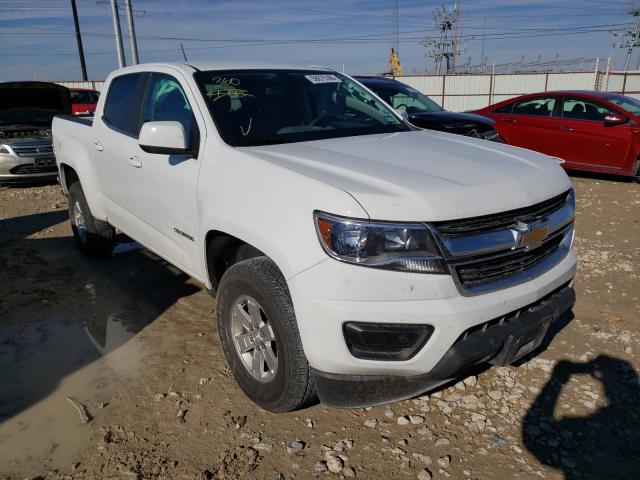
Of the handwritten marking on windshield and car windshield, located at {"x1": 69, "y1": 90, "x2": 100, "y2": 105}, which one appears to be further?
car windshield, located at {"x1": 69, "y1": 90, "x2": 100, "y2": 105}

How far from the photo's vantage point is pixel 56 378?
321 cm

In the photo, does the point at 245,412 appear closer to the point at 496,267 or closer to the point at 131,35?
the point at 496,267

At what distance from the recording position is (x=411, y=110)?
8.59 meters

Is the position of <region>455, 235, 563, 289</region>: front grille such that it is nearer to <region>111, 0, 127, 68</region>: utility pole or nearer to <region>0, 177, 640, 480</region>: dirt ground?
<region>0, 177, 640, 480</region>: dirt ground

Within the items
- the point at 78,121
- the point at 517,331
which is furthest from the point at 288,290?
the point at 78,121

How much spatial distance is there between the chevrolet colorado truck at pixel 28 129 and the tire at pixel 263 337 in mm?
7560

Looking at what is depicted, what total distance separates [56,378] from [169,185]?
1383 mm

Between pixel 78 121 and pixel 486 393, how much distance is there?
4.43 m

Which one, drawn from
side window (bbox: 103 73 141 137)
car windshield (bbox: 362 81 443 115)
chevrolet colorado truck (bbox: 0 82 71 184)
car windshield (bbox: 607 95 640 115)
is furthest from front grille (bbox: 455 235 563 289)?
chevrolet colorado truck (bbox: 0 82 71 184)

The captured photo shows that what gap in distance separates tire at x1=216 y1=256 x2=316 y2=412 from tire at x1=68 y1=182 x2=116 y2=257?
2628 millimetres

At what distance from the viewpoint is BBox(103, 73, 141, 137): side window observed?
3.99 m

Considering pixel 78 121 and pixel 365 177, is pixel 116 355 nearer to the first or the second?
pixel 365 177

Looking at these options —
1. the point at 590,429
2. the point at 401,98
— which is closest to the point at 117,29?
the point at 401,98

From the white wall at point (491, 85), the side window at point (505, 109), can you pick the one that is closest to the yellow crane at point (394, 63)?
the white wall at point (491, 85)
